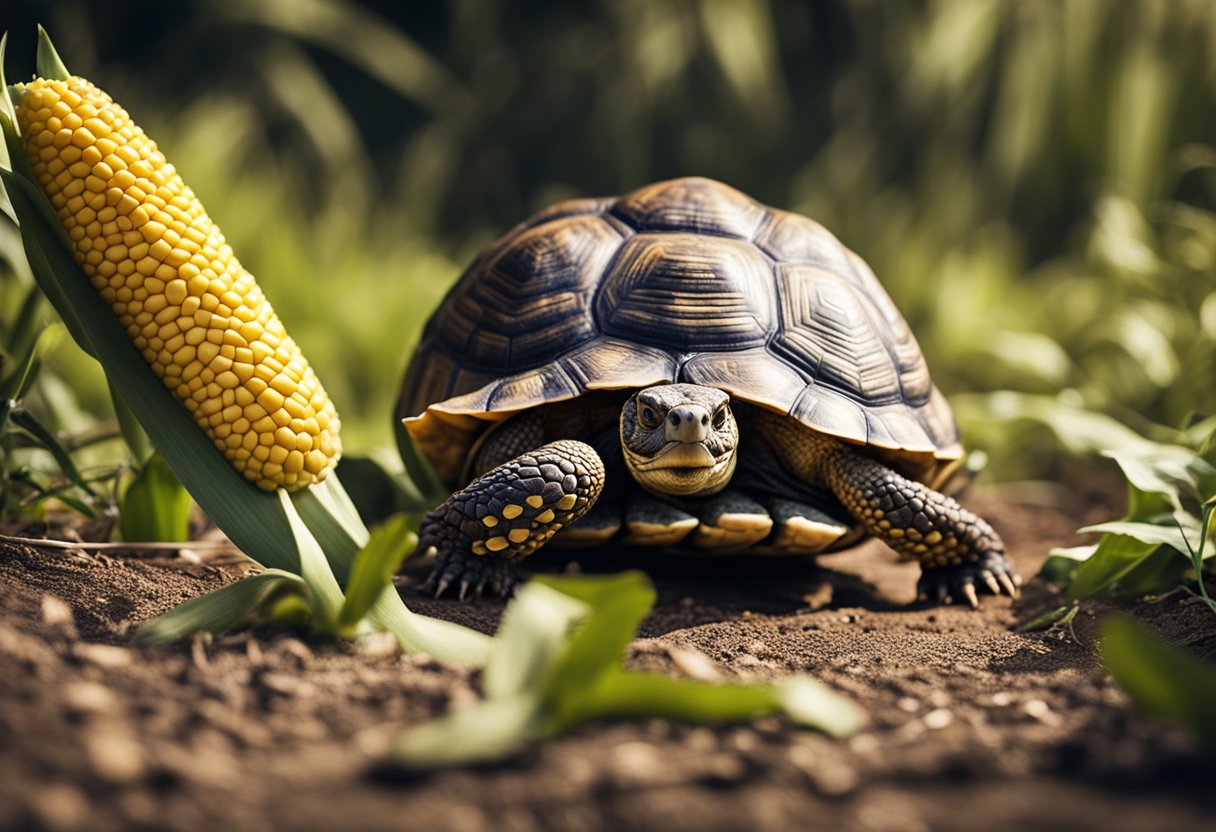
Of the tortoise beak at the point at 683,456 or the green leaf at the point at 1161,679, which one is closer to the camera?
the green leaf at the point at 1161,679

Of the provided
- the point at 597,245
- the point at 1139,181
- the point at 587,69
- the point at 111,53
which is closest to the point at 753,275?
the point at 597,245

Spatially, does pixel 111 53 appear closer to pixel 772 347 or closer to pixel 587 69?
pixel 587 69

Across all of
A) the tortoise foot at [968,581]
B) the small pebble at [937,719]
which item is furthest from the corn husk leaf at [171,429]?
the tortoise foot at [968,581]

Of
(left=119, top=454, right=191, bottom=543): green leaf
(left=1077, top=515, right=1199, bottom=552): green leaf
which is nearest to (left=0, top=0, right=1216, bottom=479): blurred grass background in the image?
(left=1077, top=515, right=1199, bottom=552): green leaf

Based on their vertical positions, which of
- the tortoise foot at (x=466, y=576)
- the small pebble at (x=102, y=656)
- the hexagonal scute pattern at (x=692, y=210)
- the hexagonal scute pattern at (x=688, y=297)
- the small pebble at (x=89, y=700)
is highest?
the hexagonal scute pattern at (x=692, y=210)

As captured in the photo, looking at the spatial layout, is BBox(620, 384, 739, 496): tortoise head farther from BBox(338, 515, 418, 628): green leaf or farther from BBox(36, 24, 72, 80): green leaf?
BBox(36, 24, 72, 80): green leaf

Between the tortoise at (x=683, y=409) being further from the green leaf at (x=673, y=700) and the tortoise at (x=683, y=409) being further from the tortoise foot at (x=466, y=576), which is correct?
the green leaf at (x=673, y=700)

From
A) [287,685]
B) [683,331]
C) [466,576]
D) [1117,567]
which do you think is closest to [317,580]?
[287,685]
